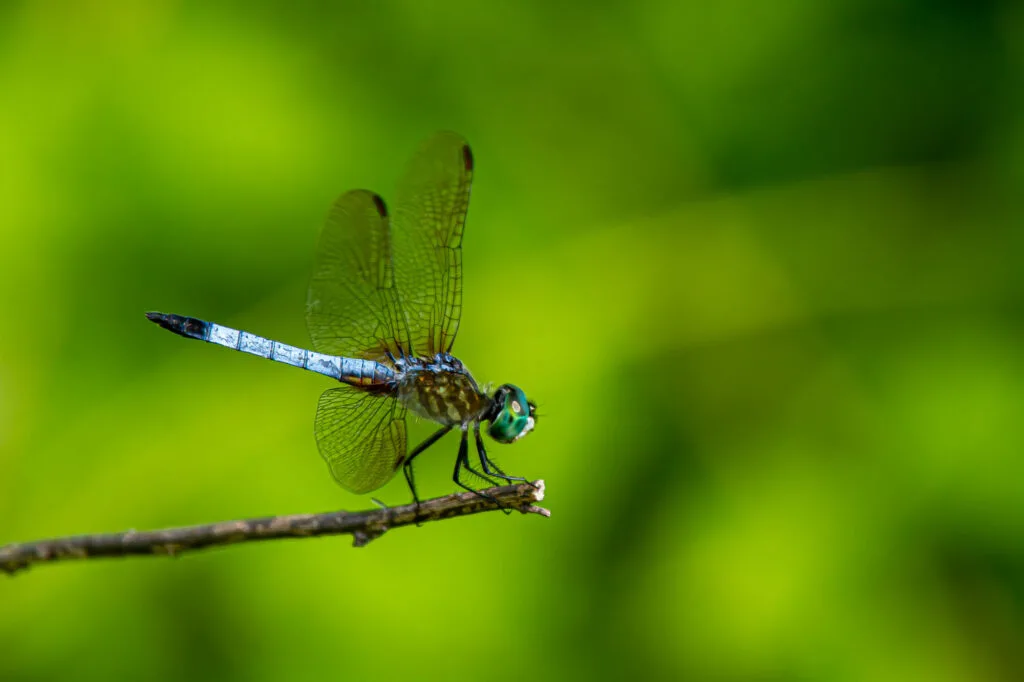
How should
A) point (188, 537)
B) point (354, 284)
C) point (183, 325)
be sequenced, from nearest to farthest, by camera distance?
point (188, 537), point (183, 325), point (354, 284)

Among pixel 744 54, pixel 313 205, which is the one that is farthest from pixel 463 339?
pixel 744 54

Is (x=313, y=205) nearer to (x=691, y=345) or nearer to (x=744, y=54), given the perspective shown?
(x=691, y=345)

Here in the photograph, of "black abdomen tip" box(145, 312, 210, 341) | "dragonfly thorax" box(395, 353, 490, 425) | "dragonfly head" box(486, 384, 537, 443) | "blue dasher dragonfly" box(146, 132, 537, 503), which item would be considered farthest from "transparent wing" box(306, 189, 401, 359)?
"dragonfly head" box(486, 384, 537, 443)

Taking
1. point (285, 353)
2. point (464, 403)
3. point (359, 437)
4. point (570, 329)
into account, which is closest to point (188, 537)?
point (359, 437)

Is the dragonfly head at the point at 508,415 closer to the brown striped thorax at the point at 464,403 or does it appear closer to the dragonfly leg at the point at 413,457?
the brown striped thorax at the point at 464,403

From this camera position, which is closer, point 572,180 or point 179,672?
point 179,672

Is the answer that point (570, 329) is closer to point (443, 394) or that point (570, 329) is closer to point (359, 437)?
point (443, 394)
